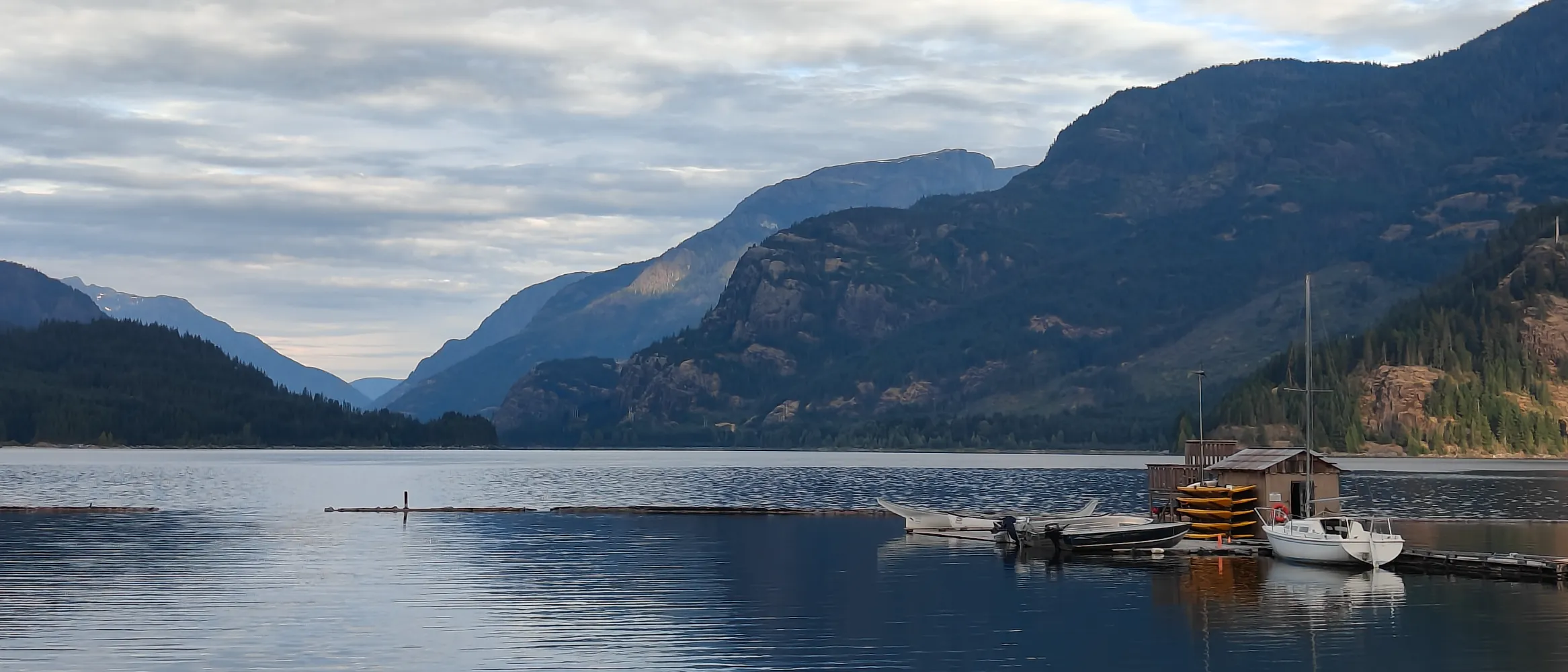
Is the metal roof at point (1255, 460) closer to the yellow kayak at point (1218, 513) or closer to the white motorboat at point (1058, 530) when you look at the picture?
the yellow kayak at point (1218, 513)

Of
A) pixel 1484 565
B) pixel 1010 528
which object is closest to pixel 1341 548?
pixel 1484 565

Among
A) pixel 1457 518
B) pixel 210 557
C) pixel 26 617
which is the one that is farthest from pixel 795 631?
pixel 1457 518

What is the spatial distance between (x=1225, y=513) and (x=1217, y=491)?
149 cm

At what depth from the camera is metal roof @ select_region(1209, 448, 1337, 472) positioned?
104 m

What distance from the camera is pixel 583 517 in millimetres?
144125

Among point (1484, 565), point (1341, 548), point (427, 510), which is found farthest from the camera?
point (427, 510)

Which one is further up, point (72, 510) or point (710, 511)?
point (710, 511)

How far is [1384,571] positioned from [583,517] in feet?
246

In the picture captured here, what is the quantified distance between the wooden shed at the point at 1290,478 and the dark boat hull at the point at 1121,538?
528cm

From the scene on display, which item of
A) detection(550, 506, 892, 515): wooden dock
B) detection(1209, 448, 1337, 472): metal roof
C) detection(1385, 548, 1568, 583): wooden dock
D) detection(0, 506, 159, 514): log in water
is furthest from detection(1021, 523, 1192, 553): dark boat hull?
detection(0, 506, 159, 514): log in water

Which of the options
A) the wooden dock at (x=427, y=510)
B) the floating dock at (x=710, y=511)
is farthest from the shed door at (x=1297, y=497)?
the wooden dock at (x=427, y=510)

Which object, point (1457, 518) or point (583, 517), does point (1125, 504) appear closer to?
point (1457, 518)

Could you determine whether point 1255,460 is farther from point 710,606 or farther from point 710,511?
point 710,511

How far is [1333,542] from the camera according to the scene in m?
89.5
